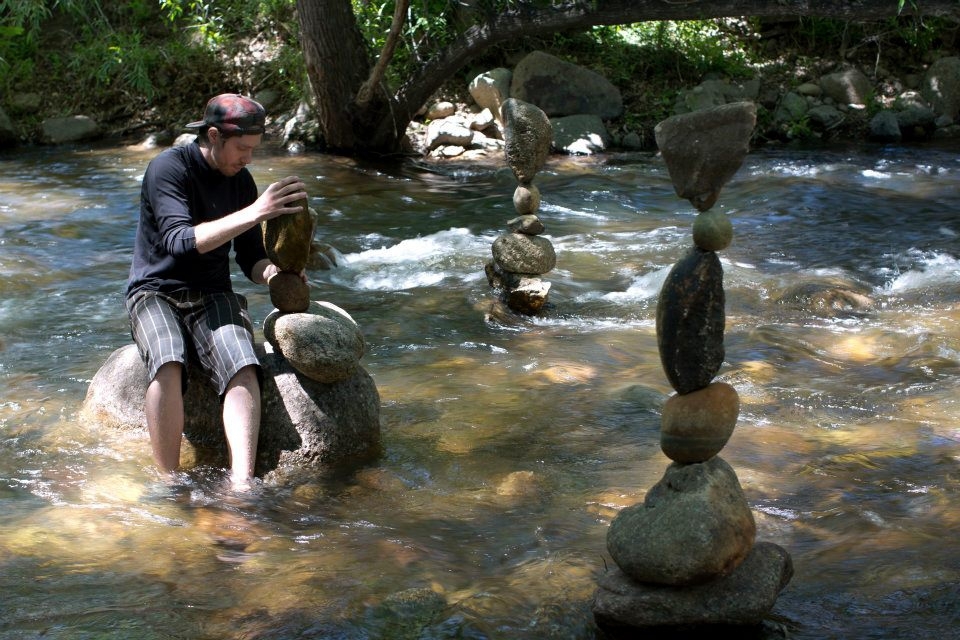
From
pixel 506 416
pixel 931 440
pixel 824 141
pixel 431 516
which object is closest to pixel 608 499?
pixel 431 516

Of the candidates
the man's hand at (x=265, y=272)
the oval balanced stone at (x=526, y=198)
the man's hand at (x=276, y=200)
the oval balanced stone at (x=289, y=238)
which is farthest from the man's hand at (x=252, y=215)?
the oval balanced stone at (x=526, y=198)

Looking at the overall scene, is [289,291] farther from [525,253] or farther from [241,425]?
[525,253]

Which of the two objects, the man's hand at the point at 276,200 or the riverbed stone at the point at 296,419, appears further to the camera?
the riverbed stone at the point at 296,419

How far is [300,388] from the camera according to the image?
436 centimetres

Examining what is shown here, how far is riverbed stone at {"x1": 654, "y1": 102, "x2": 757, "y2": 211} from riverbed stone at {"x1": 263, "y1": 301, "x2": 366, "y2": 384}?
1803 millimetres

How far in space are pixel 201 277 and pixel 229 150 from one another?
560 mm

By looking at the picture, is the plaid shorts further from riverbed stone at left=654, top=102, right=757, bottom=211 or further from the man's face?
riverbed stone at left=654, top=102, right=757, bottom=211

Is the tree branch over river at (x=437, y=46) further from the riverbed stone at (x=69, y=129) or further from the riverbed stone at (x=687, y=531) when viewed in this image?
the riverbed stone at (x=687, y=531)

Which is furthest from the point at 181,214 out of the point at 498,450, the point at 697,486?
the point at 697,486

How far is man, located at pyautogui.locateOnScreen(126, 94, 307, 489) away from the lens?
4.07 m

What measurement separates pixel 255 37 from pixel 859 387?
11777 mm

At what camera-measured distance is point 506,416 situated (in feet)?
16.1

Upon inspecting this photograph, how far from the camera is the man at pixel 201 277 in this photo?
4074 mm

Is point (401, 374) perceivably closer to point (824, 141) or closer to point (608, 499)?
point (608, 499)
